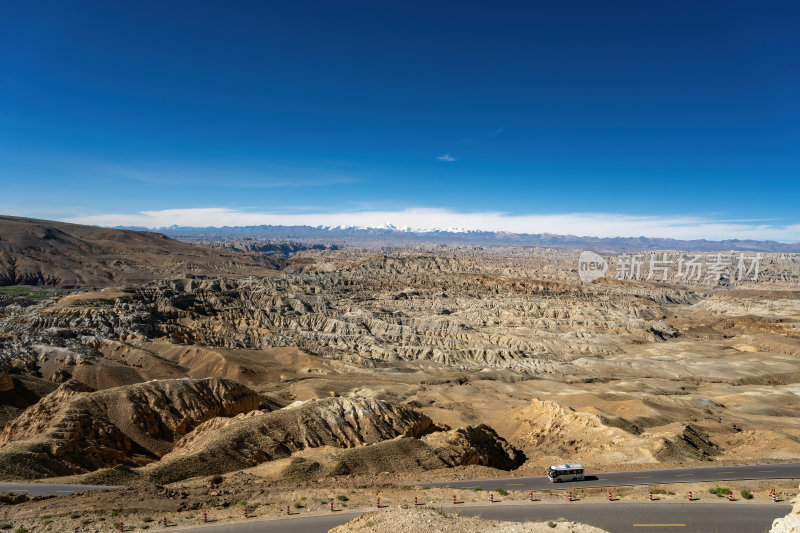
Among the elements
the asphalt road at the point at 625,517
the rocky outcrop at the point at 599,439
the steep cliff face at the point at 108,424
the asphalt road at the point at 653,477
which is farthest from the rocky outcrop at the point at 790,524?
the steep cliff face at the point at 108,424

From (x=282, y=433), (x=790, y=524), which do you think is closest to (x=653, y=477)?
(x=790, y=524)

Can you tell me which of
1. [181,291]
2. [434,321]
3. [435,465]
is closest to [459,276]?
[434,321]

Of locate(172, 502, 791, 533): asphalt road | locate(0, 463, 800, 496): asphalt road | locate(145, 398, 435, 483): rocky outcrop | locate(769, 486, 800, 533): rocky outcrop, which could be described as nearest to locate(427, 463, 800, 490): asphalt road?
locate(0, 463, 800, 496): asphalt road

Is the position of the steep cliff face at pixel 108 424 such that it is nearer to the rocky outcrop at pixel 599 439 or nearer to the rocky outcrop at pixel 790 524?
the rocky outcrop at pixel 599 439

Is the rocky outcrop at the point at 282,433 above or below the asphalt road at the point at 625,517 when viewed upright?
below

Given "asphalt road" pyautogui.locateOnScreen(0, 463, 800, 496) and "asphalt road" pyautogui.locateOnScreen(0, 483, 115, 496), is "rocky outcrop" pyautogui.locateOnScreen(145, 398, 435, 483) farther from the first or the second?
"asphalt road" pyautogui.locateOnScreen(0, 463, 800, 496)

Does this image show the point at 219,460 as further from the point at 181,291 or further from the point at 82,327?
the point at 181,291

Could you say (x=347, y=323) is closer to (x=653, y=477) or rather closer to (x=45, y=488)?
(x=45, y=488)
